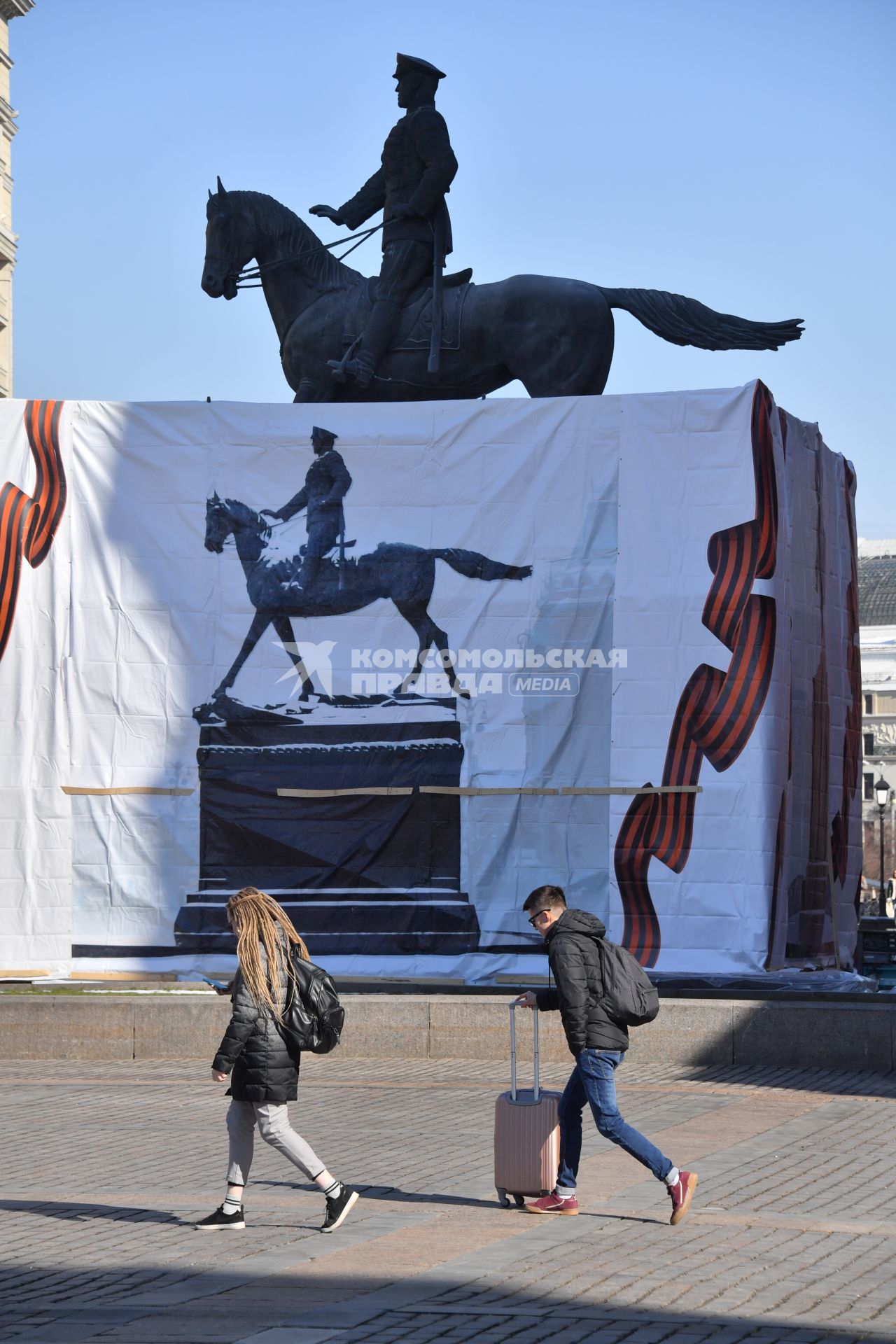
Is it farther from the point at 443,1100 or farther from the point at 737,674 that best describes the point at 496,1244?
the point at 737,674

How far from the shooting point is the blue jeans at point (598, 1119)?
9.32 m

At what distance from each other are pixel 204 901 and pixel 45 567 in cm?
347

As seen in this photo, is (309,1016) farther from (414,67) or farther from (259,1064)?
(414,67)

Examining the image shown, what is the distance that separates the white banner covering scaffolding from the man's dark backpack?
26.8ft

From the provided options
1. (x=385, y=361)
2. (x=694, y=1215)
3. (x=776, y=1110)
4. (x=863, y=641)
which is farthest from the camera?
(x=863, y=641)

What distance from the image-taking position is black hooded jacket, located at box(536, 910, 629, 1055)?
30.7 feet

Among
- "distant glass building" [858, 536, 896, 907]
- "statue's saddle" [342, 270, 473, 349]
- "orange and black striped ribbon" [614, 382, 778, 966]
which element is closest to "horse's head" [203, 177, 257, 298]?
"statue's saddle" [342, 270, 473, 349]

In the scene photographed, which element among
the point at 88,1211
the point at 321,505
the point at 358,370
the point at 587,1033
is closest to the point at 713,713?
the point at 321,505

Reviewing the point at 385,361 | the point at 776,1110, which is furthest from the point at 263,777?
the point at 776,1110

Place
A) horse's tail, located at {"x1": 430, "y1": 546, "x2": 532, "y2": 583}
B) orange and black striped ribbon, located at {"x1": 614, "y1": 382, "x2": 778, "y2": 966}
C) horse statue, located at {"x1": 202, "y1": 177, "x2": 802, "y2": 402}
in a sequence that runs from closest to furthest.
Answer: orange and black striped ribbon, located at {"x1": 614, "y1": 382, "x2": 778, "y2": 966} < horse's tail, located at {"x1": 430, "y1": 546, "x2": 532, "y2": 583} < horse statue, located at {"x1": 202, "y1": 177, "x2": 802, "y2": 402}

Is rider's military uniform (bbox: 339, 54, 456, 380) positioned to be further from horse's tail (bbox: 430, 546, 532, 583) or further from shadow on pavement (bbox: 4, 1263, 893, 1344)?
shadow on pavement (bbox: 4, 1263, 893, 1344)

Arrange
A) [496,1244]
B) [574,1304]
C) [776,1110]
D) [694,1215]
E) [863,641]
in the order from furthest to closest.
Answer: [863,641], [776,1110], [694,1215], [496,1244], [574,1304]

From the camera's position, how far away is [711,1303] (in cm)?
763

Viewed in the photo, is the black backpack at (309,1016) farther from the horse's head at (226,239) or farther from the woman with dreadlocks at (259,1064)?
the horse's head at (226,239)
